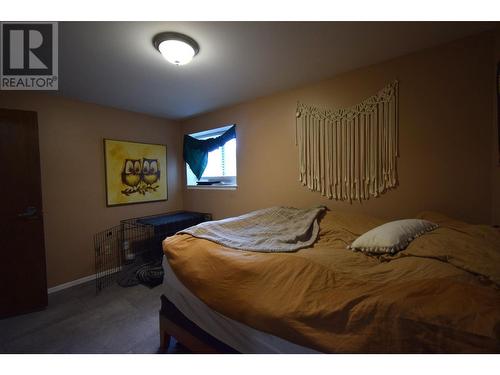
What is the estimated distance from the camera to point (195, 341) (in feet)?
4.09

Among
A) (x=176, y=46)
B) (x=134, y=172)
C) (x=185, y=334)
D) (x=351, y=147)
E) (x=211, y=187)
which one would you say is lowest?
(x=185, y=334)

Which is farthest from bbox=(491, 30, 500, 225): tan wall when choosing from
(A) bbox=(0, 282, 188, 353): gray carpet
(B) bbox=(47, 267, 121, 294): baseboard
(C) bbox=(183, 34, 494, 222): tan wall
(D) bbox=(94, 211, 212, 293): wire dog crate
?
(B) bbox=(47, 267, 121, 294): baseboard

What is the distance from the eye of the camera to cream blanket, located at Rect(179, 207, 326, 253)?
1.43 meters

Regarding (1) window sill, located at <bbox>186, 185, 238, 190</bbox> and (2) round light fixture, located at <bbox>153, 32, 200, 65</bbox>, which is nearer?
(2) round light fixture, located at <bbox>153, 32, 200, 65</bbox>

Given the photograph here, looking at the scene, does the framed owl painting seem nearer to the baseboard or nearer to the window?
the window

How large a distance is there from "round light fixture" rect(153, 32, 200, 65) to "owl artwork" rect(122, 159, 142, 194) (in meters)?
1.82

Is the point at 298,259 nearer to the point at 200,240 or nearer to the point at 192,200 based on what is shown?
the point at 200,240

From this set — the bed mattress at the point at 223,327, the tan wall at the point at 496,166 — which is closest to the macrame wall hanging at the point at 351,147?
the tan wall at the point at 496,166

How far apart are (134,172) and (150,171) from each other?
22 centimetres

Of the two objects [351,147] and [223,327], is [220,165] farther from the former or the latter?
[223,327]

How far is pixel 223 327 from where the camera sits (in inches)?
42.8

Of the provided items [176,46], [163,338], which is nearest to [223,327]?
[163,338]

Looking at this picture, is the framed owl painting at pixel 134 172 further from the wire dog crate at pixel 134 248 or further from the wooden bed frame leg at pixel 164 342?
the wooden bed frame leg at pixel 164 342

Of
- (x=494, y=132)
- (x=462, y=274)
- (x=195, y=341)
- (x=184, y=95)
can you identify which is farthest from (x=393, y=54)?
(x=195, y=341)
